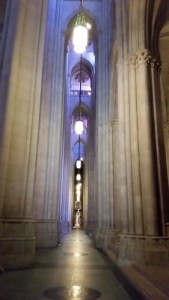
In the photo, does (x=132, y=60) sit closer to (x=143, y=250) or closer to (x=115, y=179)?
(x=143, y=250)

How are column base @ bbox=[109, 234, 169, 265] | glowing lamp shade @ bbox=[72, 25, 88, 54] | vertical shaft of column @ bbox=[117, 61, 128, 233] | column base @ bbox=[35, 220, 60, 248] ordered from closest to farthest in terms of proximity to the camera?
column base @ bbox=[109, 234, 169, 265] → vertical shaft of column @ bbox=[117, 61, 128, 233] → glowing lamp shade @ bbox=[72, 25, 88, 54] → column base @ bbox=[35, 220, 60, 248]

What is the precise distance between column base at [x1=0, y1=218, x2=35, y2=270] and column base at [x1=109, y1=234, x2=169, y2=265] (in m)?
2.36

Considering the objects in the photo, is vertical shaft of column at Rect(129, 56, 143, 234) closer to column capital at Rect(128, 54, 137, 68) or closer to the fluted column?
column capital at Rect(128, 54, 137, 68)

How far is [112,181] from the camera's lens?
1273 cm

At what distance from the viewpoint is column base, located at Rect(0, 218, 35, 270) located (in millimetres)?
5629

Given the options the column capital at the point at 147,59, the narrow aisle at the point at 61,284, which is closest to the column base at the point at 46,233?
the narrow aisle at the point at 61,284

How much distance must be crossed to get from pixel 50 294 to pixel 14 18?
22.6ft

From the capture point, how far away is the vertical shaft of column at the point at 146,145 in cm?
655

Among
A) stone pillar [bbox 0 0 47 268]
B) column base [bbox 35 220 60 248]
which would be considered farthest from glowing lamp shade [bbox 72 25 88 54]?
column base [bbox 35 220 60 248]

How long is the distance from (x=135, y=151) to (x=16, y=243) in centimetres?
392

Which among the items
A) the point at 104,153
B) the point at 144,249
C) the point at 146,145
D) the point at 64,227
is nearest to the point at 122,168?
the point at 146,145

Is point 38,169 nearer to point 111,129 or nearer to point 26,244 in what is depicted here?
point 111,129

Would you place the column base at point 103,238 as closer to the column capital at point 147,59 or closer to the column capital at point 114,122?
the column capital at point 114,122

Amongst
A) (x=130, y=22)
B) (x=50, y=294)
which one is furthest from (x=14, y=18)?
(x=50, y=294)
